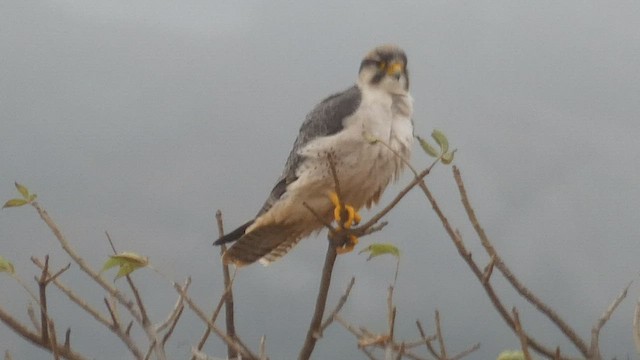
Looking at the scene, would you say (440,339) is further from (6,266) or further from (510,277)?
(6,266)

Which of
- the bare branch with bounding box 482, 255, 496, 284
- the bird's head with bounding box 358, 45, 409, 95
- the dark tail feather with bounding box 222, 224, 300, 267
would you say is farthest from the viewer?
the dark tail feather with bounding box 222, 224, 300, 267

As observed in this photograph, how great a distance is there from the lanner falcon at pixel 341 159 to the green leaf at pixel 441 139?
1162 millimetres

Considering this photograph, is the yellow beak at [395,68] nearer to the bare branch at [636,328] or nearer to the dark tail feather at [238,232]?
the dark tail feather at [238,232]

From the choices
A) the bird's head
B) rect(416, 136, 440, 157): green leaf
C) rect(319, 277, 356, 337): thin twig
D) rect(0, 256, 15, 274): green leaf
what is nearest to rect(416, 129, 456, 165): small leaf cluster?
rect(416, 136, 440, 157): green leaf

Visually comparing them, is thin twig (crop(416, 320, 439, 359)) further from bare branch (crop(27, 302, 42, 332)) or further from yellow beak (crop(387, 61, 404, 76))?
yellow beak (crop(387, 61, 404, 76))

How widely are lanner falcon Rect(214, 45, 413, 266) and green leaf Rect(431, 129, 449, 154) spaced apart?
3.81 feet

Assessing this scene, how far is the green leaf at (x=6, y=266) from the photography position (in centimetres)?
196

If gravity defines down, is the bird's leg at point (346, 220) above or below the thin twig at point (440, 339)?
above

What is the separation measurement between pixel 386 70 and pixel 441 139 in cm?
170

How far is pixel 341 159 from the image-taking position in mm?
3244

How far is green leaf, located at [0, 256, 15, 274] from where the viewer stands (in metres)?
1.96

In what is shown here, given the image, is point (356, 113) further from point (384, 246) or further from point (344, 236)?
point (384, 246)

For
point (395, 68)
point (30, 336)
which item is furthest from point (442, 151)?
point (395, 68)

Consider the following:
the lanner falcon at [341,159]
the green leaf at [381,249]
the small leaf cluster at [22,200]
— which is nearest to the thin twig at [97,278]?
the small leaf cluster at [22,200]
